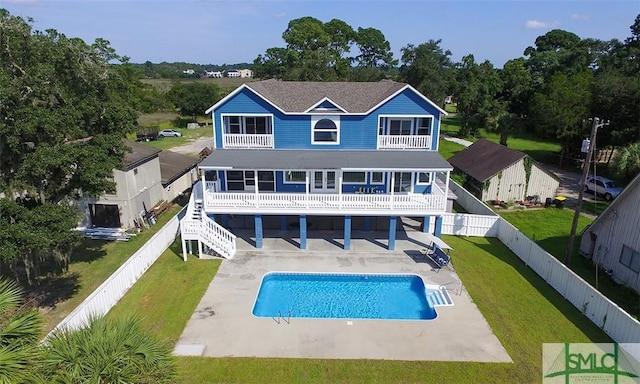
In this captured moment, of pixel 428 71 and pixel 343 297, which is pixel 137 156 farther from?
pixel 428 71

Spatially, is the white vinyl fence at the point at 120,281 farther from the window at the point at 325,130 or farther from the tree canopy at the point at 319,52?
the tree canopy at the point at 319,52

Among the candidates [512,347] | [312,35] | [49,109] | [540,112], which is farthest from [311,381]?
[312,35]

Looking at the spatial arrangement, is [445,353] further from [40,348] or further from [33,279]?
[33,279]

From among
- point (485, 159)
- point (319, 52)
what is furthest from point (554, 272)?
point (319, 52)

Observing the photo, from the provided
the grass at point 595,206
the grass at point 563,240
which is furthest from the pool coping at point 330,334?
the grass at point 595,206

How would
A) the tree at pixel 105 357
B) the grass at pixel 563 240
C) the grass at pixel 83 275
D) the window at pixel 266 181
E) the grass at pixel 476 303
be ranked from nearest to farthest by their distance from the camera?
the tree at pixel 105 357 → the grass at pixel 476 303 → the grass at pixel 83 275 → the grass at pixel 563 240 → the window at pixel 266 181
